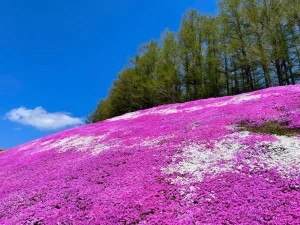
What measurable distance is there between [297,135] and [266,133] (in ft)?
3.84

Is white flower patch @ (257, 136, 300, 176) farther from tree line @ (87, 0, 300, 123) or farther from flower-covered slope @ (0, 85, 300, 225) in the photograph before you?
tree line @ (87, 0, 300, 123)

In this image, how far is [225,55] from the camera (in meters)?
40.7

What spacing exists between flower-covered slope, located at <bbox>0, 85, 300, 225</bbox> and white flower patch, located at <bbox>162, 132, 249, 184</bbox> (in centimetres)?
3

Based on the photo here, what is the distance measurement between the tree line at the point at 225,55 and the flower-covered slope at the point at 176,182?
83.5 feet

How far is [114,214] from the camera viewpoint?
19.2 feet

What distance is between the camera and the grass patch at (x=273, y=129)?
32.2 ft

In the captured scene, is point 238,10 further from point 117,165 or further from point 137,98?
point 117,165

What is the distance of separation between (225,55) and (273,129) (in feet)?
109

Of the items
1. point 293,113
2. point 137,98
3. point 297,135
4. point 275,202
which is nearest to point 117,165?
point 275,202

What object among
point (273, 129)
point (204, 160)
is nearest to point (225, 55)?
point (273, 129)

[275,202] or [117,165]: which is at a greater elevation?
[117,165]

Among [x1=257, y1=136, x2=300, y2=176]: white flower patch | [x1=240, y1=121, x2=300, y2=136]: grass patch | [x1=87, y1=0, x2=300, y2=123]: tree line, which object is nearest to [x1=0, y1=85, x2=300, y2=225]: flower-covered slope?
[x1=257, y1=136, x2=300, y2=176]: white flower patch

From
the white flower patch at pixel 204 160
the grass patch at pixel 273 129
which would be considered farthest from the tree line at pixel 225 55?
the white flower patch at pixel 204 160

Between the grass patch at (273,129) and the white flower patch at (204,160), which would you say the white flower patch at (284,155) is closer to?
the grass patch at (273,129)
